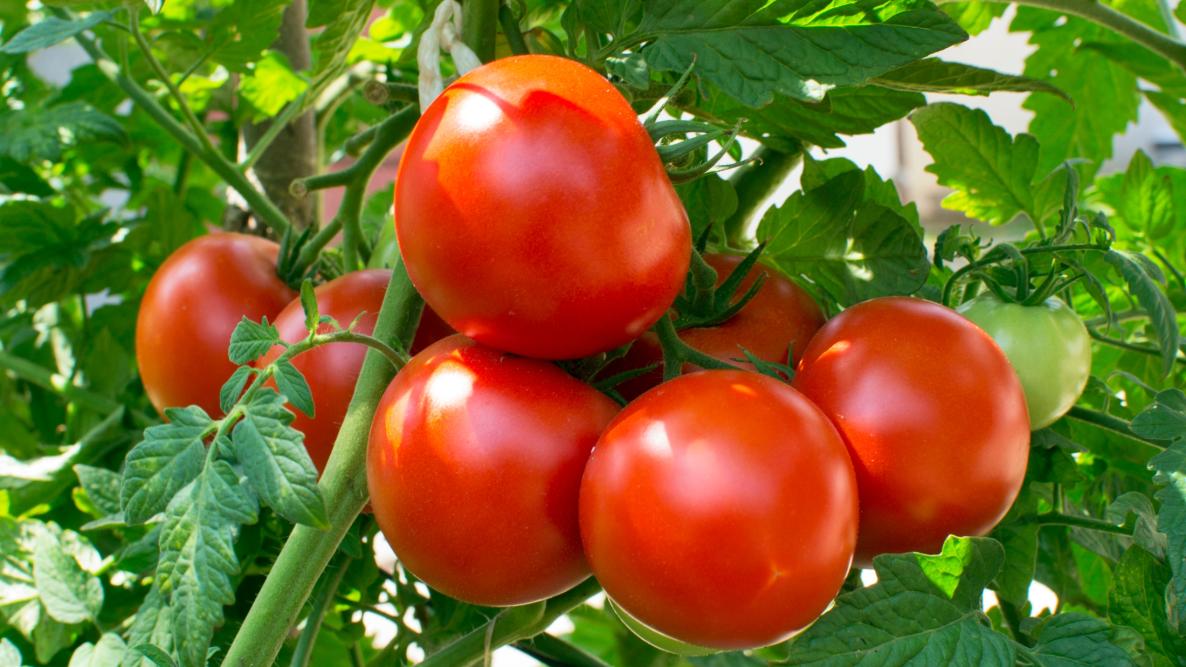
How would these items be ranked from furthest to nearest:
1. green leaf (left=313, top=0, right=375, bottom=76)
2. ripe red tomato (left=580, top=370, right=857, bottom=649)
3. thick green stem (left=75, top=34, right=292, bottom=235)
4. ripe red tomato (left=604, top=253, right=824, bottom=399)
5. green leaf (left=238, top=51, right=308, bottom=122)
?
green leaf (left=238, top=51, right=308, bottom=122) → thick green stem (left=75, top=34, right=292, bottom=235) → green leaf (left=313, top=0, right=375, bottom=76) → ripe red tomato (left=604, top=253, right=824, bottom=399) → ripe red tomato (left=580, top=370, right=857, bottom=649)

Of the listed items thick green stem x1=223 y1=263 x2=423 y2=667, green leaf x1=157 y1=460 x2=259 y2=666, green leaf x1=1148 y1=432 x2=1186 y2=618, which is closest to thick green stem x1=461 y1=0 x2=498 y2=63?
thick green stem x1=223 y1=263 x2=423 y2=667

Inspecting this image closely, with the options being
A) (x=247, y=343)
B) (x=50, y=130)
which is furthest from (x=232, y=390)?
(x=50, y=130)

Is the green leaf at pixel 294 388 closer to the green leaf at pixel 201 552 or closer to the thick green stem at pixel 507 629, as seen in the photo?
the green leaf at pixel 201 552

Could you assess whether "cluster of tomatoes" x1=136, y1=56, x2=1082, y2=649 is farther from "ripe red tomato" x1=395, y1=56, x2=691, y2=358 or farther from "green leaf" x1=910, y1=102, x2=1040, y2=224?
"green leaf" x1=910, y1=102, x2=1040, y2=224

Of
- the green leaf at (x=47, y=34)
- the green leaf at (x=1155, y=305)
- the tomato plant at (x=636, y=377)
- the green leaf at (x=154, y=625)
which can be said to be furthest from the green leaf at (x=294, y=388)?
the green leaf at (x=1155, y=305)

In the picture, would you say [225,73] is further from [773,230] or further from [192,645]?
[192,645]

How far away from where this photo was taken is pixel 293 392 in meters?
0.36

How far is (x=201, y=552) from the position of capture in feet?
1.08

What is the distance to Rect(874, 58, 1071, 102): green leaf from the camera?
483mm

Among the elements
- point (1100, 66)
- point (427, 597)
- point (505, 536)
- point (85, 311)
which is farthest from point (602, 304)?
point (1100, 66)

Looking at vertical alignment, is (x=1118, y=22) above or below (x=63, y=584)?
above

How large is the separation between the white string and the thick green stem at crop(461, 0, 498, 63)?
2 cm

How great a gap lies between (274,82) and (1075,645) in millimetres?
675

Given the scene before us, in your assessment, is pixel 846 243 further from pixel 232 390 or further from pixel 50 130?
pixel 50 130
